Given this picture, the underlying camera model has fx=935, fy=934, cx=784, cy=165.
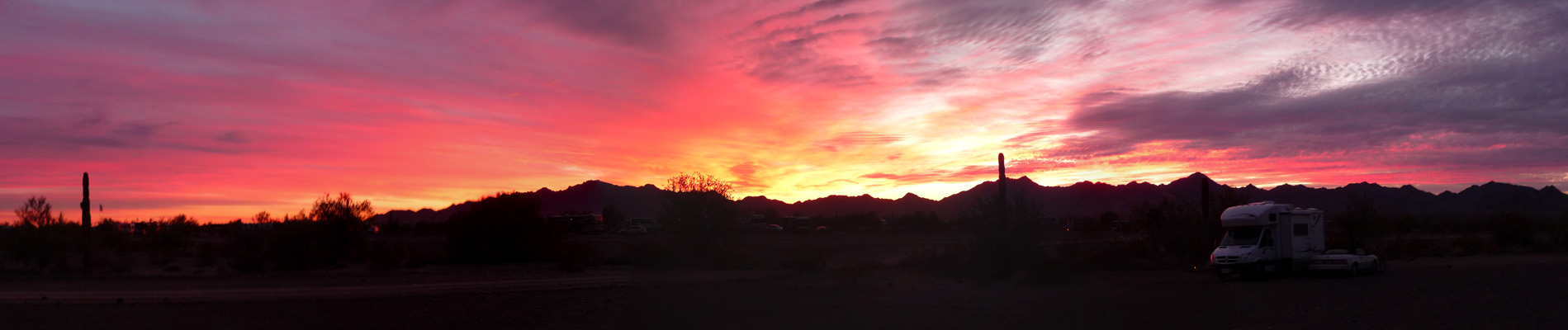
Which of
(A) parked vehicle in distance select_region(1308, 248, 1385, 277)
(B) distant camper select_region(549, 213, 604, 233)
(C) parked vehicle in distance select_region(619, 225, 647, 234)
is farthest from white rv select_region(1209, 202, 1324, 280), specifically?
(B) distant camper select_region(549, 213, 604, 233)

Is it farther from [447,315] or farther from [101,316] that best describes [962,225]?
[101,316]

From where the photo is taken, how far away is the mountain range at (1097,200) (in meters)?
132

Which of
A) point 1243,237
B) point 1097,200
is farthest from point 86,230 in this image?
point 1097,200

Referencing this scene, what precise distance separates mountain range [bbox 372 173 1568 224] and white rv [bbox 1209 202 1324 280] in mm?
87694

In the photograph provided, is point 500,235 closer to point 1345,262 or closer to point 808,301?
point 808,301

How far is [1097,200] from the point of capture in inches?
6265

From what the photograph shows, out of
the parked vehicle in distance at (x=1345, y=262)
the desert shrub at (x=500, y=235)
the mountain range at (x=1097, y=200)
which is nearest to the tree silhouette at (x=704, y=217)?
the desert shrub at (x=500, y=235)

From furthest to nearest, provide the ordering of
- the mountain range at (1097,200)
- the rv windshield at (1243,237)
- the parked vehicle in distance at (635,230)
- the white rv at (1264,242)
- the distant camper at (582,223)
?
the mountain range at (1097,200) → the distant camper at (582,223) → the parked vehicle in distance at (635,230) → the rv windshield at (1243,237) → the white rv at (1264,242)

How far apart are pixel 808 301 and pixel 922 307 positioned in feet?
9.01

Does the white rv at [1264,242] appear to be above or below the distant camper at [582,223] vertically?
below

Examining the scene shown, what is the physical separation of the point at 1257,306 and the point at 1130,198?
145 m

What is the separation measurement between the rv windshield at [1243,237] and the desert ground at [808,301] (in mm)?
1154

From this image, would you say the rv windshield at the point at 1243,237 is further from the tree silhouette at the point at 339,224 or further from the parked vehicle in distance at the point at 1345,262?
the tree silhouette at the point at 339,224

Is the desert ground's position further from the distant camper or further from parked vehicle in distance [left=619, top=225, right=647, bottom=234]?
the distant camper
